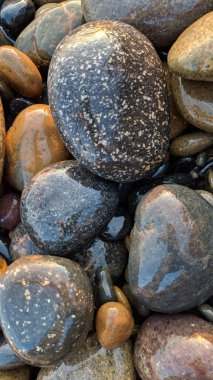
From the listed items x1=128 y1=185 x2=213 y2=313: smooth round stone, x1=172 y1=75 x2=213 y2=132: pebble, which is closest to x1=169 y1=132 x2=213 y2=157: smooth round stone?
x1=172 y1=75 x2=213 y2=132: pebble

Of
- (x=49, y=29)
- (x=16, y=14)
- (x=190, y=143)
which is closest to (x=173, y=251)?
(x=190, y=143)

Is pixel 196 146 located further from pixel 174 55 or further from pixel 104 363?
pixel 104 363

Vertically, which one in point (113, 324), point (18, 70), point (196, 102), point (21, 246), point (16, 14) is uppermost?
point (16, 14)

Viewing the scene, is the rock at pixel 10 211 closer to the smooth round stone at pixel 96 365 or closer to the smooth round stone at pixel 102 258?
the smooth round stone at pixel 102 258

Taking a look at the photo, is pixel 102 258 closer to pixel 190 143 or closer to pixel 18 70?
pixel 190 143

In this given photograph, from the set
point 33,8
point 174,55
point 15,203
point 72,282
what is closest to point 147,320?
point 72,282

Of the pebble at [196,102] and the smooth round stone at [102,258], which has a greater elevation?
the pebble at [196,102]

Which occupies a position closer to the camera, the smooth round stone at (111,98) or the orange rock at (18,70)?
the smooth round stone at (111,98)

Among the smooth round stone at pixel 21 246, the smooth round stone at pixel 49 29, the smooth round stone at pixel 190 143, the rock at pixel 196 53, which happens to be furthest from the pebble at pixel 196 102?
the smooth round stone at pixel 21 246
